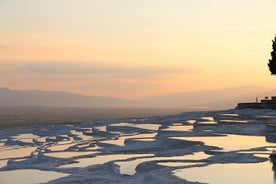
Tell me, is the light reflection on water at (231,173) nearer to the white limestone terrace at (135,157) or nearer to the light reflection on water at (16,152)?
the white limestone terrace at (135,157)

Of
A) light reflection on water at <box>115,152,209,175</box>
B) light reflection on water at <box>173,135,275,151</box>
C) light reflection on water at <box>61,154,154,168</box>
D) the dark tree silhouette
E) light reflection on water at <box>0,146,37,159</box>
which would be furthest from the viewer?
the dark tree silhouette

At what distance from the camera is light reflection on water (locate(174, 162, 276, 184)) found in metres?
12.3

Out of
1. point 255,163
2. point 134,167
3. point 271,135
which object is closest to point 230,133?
point 271,135

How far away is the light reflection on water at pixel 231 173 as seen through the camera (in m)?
12.3

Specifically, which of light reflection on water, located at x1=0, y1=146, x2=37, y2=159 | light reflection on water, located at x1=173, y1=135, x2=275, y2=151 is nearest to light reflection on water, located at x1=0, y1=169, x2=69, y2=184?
light reflection on water, located at x1=0, y1=146, x2=37, y2=159

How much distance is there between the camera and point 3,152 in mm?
21328

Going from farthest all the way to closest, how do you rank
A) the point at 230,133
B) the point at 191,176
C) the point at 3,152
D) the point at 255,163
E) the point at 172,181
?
the point at 230,133 → the point at 3,152 → the point at 255,163 → the point at 191,176 → the point at 172,181

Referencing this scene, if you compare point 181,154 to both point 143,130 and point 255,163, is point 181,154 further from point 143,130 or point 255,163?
point 143,130

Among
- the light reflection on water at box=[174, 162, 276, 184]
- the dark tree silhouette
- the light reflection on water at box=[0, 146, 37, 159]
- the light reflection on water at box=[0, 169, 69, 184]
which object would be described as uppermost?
the dark tree silhouette

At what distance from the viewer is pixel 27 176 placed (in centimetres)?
1420

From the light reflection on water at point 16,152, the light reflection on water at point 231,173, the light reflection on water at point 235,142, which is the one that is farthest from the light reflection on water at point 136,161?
the light reflection on water at point 16,152

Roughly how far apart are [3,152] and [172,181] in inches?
474

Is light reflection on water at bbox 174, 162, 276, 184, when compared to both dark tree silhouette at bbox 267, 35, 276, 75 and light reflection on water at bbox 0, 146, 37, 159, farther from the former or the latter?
dark tree silhouette at bbox 267, 35, 276, 75

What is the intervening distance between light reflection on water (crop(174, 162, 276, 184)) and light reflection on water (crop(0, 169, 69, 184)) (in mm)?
4043
